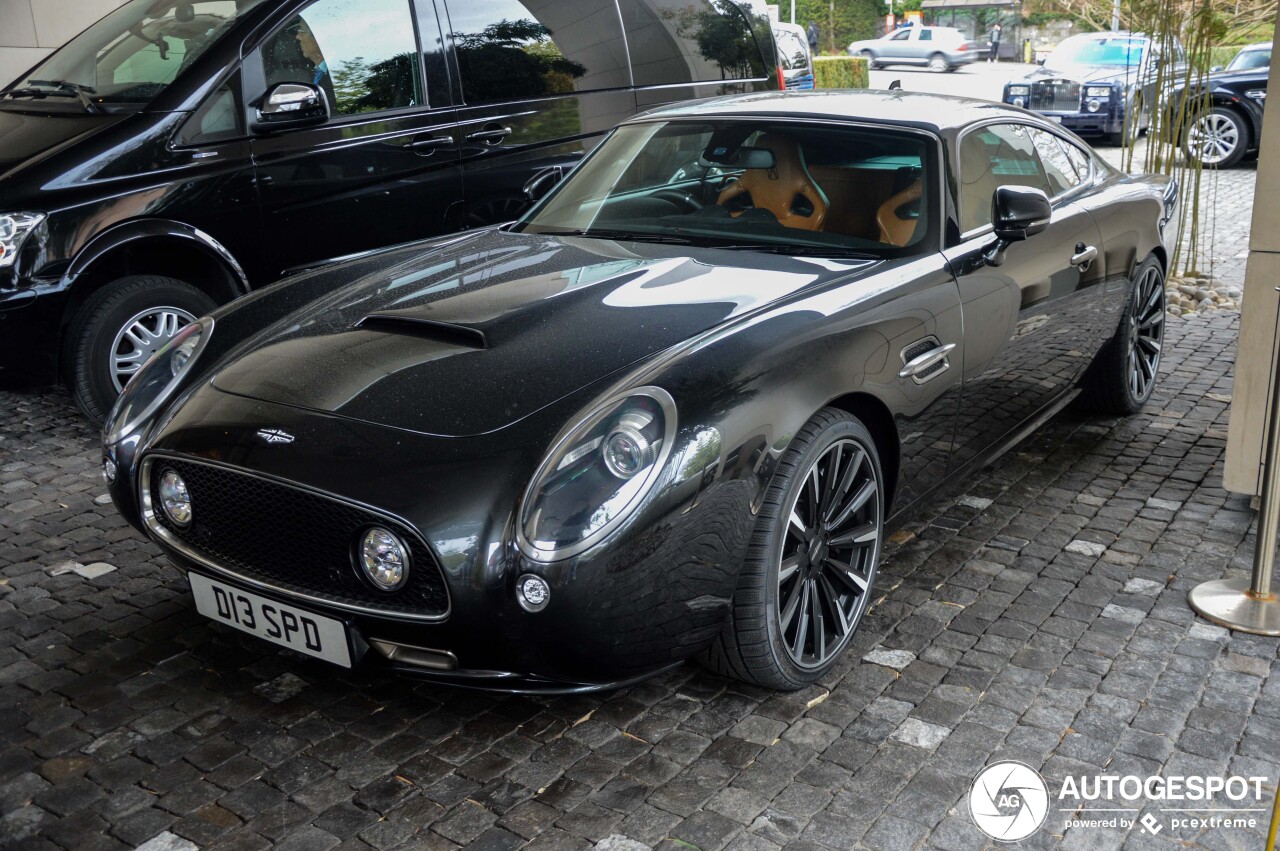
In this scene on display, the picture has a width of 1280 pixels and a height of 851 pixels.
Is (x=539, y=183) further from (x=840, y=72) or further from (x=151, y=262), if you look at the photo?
(x=840, y=72)

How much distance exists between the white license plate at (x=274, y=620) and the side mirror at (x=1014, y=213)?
7.73 ft

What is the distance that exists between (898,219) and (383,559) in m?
1.97

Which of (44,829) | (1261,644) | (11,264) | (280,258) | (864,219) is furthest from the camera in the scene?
(280,258)

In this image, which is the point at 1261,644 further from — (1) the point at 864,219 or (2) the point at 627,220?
(2) the point at 627,220

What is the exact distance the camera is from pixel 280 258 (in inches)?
215

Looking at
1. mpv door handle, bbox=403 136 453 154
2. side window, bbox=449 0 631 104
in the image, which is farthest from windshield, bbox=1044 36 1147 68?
mpv door handle, bbox=403 136 453 154

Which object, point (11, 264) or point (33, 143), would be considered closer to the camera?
point (11, 264)

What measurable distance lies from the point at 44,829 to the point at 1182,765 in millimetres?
2589

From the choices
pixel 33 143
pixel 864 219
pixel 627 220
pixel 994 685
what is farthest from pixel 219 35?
pixel 994 685

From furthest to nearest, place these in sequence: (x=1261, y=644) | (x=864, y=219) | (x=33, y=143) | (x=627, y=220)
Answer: (x=33, y=143) < (x=627, y=220) < (x=864, y=219) < (x=1261, y=644)

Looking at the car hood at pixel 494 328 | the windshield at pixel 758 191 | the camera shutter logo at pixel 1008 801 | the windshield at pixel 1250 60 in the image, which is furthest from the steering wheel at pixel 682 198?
the windshield at pixel 1250 60

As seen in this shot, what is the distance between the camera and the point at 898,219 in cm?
362

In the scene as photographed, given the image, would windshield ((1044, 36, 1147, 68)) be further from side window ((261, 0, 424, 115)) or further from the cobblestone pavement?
the cobblestone pavement

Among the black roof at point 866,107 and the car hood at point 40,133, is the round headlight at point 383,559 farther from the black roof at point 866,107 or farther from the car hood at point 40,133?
the car hood at point 40,133
